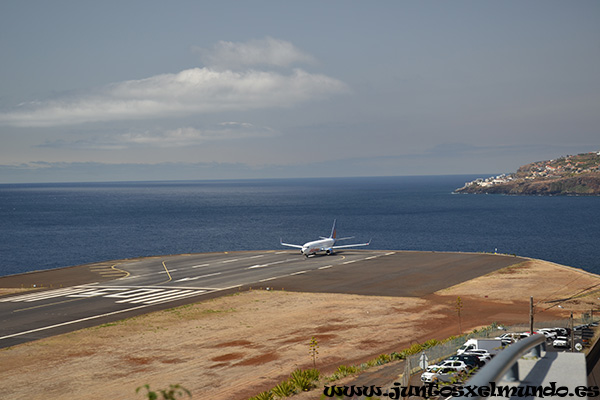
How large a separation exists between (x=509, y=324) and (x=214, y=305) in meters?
35.5

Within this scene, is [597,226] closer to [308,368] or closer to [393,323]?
[393,323]

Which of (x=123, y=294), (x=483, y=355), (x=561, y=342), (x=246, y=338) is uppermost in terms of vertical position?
(x=483, y=355)

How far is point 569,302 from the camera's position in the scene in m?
67.8

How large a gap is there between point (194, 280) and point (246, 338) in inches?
1467

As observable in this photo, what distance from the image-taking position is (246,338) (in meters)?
53.8

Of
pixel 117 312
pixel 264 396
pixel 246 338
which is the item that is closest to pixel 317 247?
pixel 117 312

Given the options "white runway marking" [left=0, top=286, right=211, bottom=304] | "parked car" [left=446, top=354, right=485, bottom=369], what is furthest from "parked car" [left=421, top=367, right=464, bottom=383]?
"white runway marking" [left=0, top=286, right=211, bottom=304]

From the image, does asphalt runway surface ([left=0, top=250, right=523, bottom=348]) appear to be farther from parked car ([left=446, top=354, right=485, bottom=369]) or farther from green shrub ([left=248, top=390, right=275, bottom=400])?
parked car ([left=446, top=354, right=485, bottom=369])

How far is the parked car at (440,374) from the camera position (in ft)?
115

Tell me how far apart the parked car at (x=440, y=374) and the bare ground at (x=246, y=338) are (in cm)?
737

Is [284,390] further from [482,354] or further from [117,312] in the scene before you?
[117,312]

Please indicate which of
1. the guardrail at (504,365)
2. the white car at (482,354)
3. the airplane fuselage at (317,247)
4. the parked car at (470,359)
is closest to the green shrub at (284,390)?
the parked car at (470,359)

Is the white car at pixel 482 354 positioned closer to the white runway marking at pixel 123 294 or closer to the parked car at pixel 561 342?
the parked car at pixel 561 342

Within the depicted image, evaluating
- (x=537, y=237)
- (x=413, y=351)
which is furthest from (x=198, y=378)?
(x=537, y=237)
